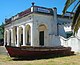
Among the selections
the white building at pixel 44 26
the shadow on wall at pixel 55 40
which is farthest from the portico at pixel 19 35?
the shadow on wall at pixel 55 40

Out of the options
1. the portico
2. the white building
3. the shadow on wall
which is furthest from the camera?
the portico

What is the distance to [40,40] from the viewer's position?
3303cm

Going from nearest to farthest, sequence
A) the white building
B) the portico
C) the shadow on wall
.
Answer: the shadow on wall → the white building → the portico

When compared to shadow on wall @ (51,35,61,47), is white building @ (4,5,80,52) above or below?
above

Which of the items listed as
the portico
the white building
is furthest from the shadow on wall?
the portico

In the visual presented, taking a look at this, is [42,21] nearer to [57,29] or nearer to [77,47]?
[57,29]

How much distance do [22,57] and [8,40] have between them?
2020 cm

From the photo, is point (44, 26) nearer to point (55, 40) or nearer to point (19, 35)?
point (55, 40)

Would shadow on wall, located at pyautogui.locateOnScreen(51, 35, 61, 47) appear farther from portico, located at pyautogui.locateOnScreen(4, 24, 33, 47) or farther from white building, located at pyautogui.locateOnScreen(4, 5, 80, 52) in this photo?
portico, located at pyautogui.locateOnScreen(4, 24, 33, 47)

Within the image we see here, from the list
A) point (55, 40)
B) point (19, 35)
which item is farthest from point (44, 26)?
point (19, 35)

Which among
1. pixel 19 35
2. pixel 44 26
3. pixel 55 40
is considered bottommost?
pixel 55 40

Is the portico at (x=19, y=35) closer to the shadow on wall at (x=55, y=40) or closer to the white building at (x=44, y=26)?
the white building at (x=44, y=26)

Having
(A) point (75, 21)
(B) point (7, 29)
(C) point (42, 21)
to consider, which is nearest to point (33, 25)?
(C) point (42, 21)

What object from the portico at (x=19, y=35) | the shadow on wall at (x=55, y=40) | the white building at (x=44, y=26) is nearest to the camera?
the shadow on wall at (x=55, y=40)
